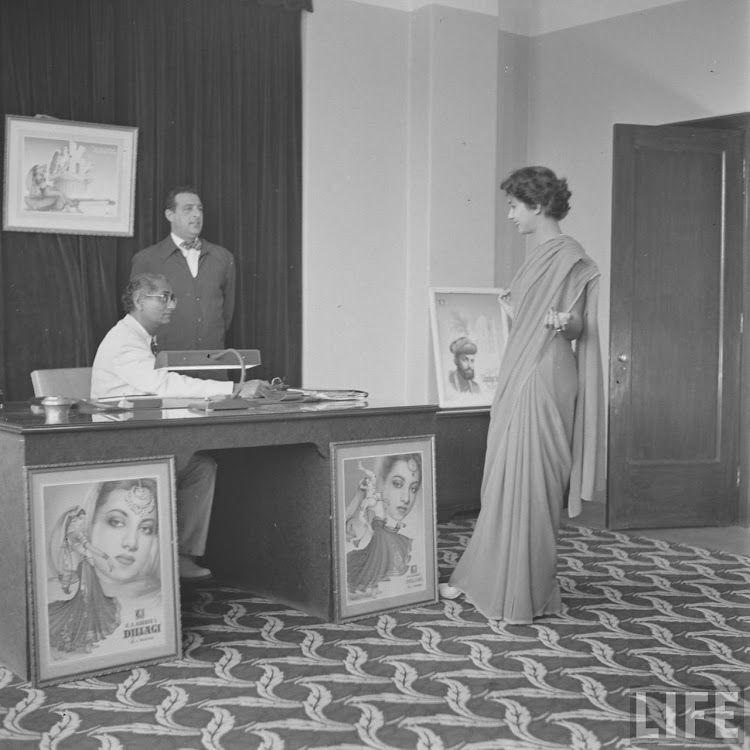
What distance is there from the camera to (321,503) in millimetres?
4184

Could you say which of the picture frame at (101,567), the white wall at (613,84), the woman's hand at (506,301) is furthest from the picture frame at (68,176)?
the white wall at (613,84)

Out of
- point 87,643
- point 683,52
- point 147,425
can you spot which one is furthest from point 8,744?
point 683,52

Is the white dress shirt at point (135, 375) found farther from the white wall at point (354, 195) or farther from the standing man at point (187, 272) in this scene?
the white wall at point (354, 195)

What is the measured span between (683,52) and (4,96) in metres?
4.11

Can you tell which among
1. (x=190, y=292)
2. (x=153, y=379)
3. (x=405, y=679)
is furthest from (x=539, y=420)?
(x=190, y=292)

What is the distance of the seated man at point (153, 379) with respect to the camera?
4348 mm

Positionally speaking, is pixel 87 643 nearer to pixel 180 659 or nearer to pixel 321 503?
pixel 180 659

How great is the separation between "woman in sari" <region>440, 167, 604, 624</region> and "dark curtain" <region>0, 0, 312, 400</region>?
2.31 metres

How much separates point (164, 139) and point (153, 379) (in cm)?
211

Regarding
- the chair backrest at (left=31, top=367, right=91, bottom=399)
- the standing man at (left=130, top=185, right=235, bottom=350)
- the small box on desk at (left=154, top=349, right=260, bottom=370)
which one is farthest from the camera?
the standing man at (left=130, top=185, right=235, bottom=350)

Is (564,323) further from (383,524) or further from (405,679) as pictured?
(405,679)

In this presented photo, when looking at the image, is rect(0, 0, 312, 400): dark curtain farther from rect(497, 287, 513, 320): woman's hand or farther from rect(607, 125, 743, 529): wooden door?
rect(497, 287, 513, 320): woman's hand

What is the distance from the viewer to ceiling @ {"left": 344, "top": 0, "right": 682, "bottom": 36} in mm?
6844

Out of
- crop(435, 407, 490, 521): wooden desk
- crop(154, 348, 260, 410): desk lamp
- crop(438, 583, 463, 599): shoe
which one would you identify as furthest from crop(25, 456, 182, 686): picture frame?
crop(435, 407, 490, 521): wooden desk
